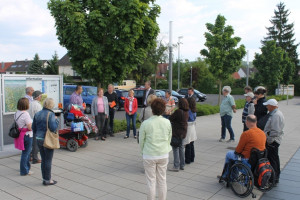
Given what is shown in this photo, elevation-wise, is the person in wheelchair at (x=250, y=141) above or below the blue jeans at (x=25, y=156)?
above

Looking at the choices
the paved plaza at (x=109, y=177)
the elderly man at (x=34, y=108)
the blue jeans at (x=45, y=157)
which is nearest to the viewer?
the paved plaza at (x=109, y=177)

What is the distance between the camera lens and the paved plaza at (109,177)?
4.87m

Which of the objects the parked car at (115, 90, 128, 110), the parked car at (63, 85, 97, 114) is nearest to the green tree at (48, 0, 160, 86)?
the parked car at (63, 85, 97, 114)

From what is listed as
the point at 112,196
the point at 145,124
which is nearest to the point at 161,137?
the point at 145,124

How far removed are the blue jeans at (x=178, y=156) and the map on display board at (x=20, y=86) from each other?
457 centimetres

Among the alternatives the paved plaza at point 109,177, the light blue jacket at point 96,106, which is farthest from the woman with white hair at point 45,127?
the light blue jacket at point 96,106

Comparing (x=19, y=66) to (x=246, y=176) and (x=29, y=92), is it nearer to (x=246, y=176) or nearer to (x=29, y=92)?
(x=29, y=92)

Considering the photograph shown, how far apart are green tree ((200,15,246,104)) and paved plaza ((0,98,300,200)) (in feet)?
39.3

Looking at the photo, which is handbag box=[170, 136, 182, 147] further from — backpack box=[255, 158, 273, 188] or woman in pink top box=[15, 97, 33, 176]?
woman in pink top box=[15, 97, 33, 176]

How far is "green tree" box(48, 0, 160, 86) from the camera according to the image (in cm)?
859

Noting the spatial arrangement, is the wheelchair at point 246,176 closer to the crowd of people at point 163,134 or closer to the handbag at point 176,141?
the crowd of people at point 163,134

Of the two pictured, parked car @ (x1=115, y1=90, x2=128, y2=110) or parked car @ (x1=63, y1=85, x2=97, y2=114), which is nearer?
parked car @ (x1=63, y1=85, x2=97, y2=114)

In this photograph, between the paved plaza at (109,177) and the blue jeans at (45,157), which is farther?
the blue jeans at (45,157)

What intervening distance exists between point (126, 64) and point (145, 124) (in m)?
5.58
